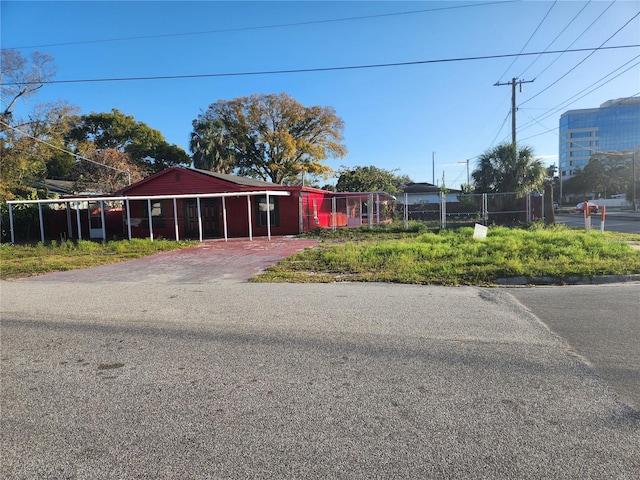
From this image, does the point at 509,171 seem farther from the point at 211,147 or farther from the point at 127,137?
the point at 127,137

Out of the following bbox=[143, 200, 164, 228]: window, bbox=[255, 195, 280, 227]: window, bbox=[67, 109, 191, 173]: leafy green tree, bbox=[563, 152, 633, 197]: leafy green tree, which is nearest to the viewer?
bbox=[255, 195, 280, 227]: window

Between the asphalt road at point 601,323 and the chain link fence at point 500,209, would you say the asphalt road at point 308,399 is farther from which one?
the chain link fence at point 500,209

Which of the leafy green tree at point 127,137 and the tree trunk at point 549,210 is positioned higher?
the leafy green tree at point 127,137

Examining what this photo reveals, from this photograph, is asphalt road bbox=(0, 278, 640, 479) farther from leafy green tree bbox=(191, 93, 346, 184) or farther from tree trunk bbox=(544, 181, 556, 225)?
leafy green tree bbox=(191, 93, 346, 184)

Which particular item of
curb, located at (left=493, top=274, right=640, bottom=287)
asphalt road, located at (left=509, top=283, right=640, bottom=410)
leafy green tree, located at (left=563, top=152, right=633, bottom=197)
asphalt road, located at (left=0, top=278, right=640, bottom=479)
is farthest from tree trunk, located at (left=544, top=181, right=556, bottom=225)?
leafy green tree, located at (left=563, top=152, right=633, bottom=197)

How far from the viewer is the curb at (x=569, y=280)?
8.48m

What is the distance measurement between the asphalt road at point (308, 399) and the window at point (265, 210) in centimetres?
1662

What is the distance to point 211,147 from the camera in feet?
133

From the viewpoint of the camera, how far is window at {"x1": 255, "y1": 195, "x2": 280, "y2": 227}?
2259 cm

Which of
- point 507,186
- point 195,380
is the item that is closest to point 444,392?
point 195,380

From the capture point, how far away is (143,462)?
8.58 ft

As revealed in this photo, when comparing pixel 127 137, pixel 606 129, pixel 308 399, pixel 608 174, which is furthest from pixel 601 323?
pixel 606 129

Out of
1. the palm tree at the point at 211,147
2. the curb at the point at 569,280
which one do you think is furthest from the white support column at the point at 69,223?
the curb at the point at 569,280

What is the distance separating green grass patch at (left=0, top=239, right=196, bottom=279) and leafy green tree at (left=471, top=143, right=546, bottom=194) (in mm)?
18901
